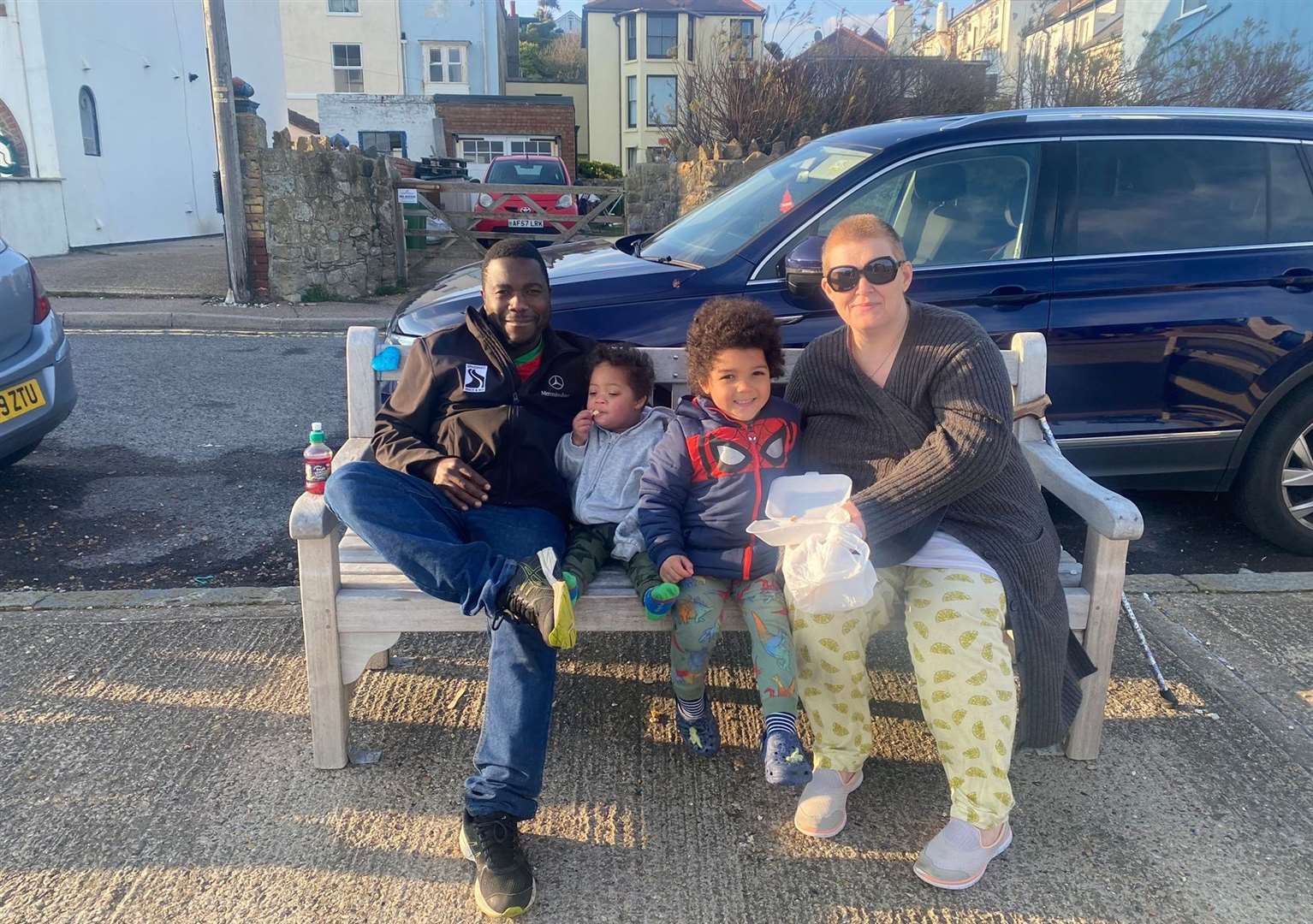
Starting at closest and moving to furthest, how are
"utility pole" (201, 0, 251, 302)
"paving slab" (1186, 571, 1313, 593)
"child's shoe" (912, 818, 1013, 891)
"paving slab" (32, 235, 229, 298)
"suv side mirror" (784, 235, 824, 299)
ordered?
"child's shoe" (912, 818, 1013, 891) → "suv side mirror" (784, 235, 824, 299) → "paving slab" (1186, 571, 1313, 593) → "utility pole" (201, 0, 251, 302) → "paving slab" (32, 235, 229, 298)

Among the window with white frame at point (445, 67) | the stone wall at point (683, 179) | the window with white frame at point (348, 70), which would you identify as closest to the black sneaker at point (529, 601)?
the stone wall at point (683, 179)

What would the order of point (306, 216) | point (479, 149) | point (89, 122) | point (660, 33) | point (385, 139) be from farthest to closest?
point (660, 33) < point (479, 149) < point (385, 139) < point (89, 122) < point (306, 216)

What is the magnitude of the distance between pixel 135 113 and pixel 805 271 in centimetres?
2188

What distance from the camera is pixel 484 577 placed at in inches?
99.7

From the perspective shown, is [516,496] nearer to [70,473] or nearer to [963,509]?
[963,509]

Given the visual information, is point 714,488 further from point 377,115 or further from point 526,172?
point 377,115

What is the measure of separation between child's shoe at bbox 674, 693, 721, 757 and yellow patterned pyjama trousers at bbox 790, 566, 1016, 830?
1.09 feet

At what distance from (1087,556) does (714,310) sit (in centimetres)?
125

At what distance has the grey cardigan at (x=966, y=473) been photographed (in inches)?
101

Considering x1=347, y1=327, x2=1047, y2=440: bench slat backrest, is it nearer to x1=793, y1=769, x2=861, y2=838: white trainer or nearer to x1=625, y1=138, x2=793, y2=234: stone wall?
x1=793, y1=769, x2=861, y2=838: white trainer

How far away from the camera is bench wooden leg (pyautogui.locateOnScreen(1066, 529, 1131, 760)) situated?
271 cm

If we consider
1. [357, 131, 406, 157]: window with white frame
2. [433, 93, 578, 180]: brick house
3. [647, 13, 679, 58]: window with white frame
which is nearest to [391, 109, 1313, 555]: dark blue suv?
[357, 131, 406, 157]: window with white frame

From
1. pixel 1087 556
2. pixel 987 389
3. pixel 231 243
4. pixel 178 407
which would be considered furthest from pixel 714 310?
pixel 231 243

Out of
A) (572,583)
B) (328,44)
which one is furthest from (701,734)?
(328,44)
